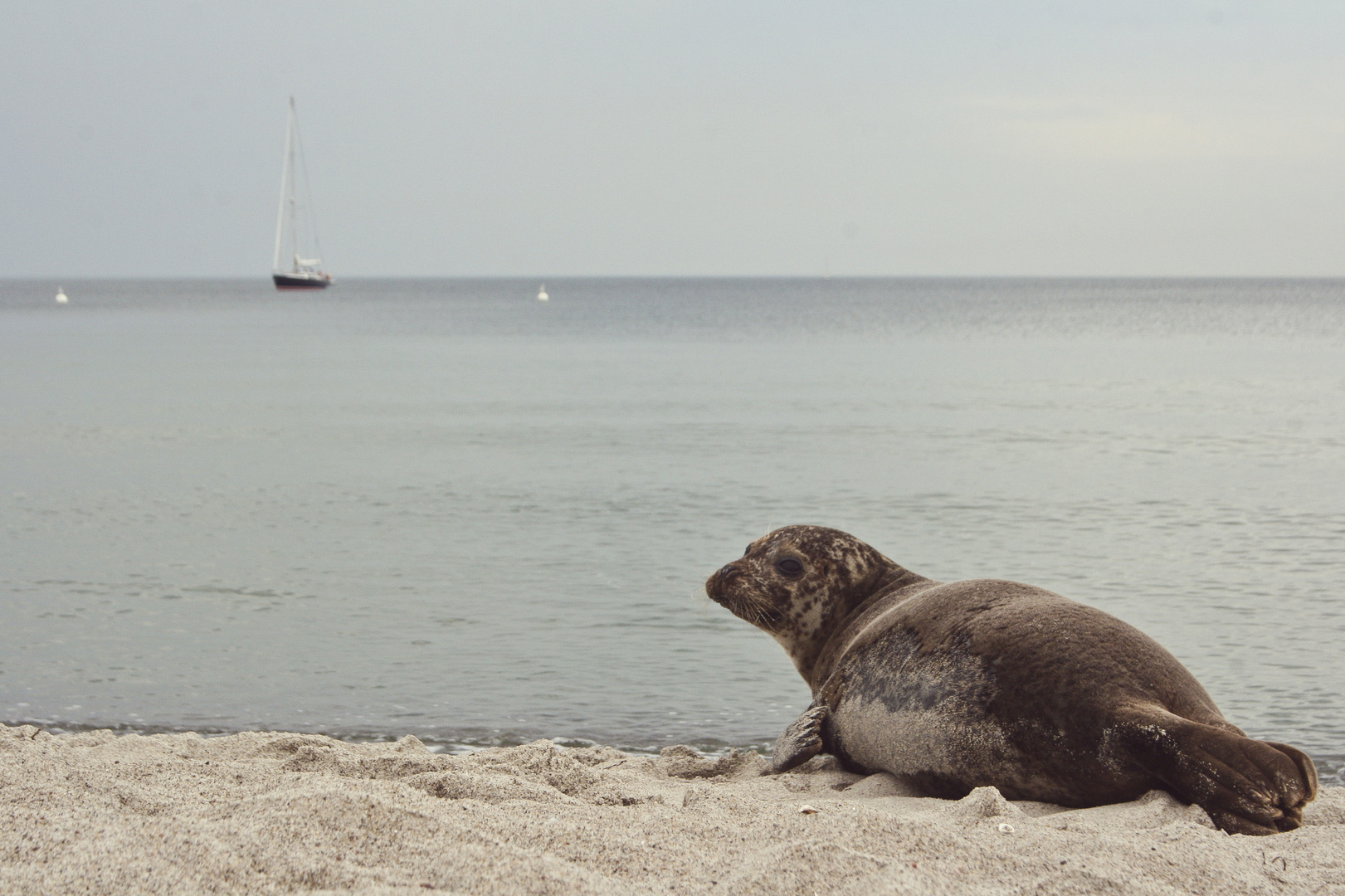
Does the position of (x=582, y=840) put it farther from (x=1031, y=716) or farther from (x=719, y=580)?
(x=719, y=580)

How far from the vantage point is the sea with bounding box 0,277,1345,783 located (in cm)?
654

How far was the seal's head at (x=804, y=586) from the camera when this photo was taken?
547cm

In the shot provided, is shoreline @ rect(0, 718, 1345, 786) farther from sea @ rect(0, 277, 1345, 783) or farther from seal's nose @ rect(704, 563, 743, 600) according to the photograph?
seal's nose @ rect(704, 563, 743, 600)

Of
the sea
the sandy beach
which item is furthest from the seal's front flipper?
the sea

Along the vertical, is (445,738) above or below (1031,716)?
below

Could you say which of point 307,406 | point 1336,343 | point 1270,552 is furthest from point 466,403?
point 1336,343

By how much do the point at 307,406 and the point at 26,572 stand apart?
42.2 feet

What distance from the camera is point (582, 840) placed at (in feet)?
10.8

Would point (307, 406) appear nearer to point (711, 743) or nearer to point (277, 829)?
point (711, 743)

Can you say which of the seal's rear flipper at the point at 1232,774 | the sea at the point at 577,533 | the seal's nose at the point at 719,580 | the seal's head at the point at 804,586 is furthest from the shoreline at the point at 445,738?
the seal's rear flipper at the point at 1232,774

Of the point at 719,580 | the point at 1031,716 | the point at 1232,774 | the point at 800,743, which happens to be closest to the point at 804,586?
the point at 719,580

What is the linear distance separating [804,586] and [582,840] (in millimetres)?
2402

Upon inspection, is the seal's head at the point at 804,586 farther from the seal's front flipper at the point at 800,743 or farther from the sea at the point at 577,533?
the seal's front flipper at the point at 800,743

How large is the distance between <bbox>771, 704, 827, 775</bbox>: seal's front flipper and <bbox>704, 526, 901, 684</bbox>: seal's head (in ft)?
2.66
